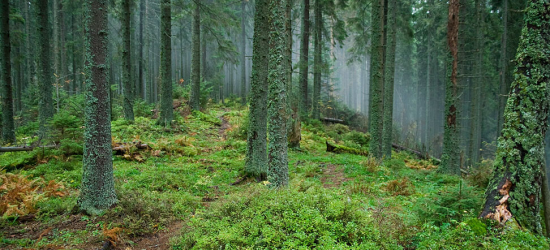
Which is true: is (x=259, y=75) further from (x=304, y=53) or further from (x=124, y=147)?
(x=304, y=53)

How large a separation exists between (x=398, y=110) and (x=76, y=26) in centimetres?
4474

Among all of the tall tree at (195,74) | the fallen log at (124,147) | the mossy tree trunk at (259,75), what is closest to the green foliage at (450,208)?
the mossy tree trunk at (259,75)

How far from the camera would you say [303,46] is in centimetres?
1798

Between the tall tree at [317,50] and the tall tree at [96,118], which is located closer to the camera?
the tall tree at [96,118]

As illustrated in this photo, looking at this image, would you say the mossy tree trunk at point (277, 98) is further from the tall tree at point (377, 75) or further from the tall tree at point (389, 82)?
the tall tree at point (389, 82)

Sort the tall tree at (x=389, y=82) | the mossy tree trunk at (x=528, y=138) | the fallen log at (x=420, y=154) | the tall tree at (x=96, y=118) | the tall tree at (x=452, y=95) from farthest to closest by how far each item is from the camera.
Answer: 1. the fallen log at (x=420, y=154)
2. the tall tree at (x=389, y=82)
3. the tall tree at (x=452, y=95)
4. the tall tree at (x=96, y=118)
5. the mossy tree trunk at (x=528, y=138)

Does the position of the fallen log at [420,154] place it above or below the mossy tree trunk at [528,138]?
below

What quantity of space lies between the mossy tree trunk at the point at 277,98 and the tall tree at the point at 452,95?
6815 mm

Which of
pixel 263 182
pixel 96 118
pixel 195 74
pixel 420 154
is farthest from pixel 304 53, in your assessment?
pixel 96 118

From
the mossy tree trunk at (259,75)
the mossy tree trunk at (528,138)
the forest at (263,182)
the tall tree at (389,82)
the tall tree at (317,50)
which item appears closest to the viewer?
the forest at (263,182)

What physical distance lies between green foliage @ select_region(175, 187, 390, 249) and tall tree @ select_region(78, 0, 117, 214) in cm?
182

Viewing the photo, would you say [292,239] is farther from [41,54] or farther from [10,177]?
[41,54]

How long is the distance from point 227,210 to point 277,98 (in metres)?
2.29

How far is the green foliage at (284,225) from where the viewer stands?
323 centimetres
